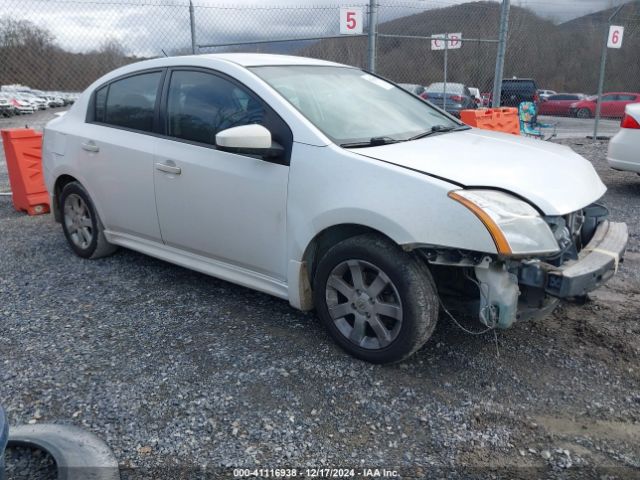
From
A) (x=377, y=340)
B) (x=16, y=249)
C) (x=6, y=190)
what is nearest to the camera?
(x=377, y=340)

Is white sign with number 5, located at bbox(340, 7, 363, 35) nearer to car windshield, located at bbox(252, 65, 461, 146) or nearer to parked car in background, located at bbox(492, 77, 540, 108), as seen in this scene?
car windshield, located at bbox(252, 65, 461, 146)

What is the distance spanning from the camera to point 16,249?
18.0ft

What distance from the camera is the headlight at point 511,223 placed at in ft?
8.52

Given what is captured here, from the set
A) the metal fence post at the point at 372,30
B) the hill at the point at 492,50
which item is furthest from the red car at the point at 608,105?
the metal fence post at the point at 372,30

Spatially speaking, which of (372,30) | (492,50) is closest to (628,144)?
(372,30)

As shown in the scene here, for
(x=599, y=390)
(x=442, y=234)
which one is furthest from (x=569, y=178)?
(x=599, y=390)

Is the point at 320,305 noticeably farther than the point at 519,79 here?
No

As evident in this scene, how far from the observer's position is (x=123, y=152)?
4.20 m

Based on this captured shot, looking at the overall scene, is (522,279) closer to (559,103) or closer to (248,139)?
(248,139)

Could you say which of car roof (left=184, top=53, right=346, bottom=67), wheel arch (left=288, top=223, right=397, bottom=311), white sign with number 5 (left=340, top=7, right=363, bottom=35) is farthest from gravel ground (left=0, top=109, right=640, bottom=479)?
white sign with number 5 (left=340, top=7, right=363, bottom=35)

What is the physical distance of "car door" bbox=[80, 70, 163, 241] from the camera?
4086mm

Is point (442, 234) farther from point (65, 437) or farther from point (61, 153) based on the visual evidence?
point (61, 153)

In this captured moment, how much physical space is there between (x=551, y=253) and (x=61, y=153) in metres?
4.03

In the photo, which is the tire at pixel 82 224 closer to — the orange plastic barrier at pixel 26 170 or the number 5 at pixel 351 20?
the orange plastic barrier at pixel 26 170
